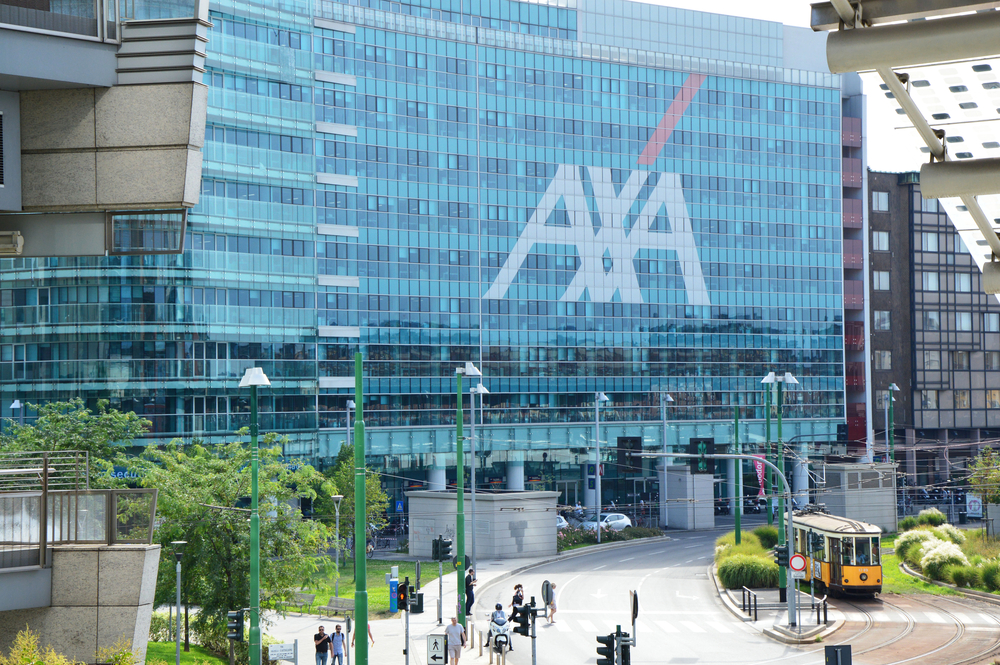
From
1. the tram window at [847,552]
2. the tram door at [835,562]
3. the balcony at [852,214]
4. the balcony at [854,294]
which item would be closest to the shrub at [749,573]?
the tram door at [835,562]

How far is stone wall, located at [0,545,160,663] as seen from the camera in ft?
50.1

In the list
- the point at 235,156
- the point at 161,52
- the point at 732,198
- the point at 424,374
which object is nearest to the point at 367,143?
the point at 235,156

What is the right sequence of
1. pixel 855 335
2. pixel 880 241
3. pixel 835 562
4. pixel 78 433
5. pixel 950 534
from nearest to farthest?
1. pixel 835 562
2. pixel 78 433
3. pixel 950 534
4. pixel 855 335
5. pixel 880 241

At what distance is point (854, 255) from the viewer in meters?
95.0

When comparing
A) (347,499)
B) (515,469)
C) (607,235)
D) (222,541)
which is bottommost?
(515,469)

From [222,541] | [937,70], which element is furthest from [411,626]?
[937,70]

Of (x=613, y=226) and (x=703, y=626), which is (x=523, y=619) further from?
(x=613, y=226)

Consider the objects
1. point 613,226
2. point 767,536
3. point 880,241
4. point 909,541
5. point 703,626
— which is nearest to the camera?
point 703,626

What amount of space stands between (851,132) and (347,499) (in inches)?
2403

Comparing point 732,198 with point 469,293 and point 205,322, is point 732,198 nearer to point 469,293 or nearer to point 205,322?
point 469,293

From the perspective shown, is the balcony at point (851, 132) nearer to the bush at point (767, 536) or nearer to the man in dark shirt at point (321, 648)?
the bush at point (767, 536)

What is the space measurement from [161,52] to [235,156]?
53.9 m

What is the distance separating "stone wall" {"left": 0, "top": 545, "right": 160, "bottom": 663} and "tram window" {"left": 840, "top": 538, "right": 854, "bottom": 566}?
3159cm

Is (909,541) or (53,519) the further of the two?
(909,541)
